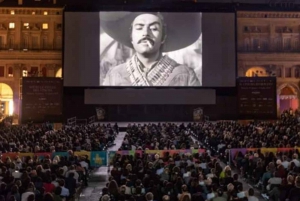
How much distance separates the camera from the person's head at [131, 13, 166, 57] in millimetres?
47312

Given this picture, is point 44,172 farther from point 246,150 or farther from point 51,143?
point 246,150

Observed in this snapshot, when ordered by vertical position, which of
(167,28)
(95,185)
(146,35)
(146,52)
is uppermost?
(167,28)

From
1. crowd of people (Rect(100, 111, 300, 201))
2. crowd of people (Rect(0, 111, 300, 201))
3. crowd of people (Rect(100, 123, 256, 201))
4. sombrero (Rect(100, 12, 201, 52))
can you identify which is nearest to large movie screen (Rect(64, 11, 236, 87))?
sombrero (Rect(100, 12, 201, 52))

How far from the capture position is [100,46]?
4956cm

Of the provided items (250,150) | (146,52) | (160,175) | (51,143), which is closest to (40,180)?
(160,175)

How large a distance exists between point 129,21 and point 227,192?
39.2m

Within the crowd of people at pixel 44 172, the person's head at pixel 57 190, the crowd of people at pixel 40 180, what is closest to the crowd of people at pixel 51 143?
the crowd of people at pixel 44 172

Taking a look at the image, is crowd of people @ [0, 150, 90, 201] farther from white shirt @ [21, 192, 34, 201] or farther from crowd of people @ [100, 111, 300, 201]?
crowd of people @ [100, 111, 300, 201]

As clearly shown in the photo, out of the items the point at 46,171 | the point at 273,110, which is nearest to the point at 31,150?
the point at 46,171

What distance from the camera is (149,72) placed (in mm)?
47625

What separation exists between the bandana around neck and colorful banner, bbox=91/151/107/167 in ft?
90.5

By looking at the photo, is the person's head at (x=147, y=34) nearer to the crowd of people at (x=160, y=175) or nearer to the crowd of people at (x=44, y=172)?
the crowd of people at (x=44, y=172)

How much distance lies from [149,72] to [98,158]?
27770 mm

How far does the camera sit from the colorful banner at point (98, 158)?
2050cm
